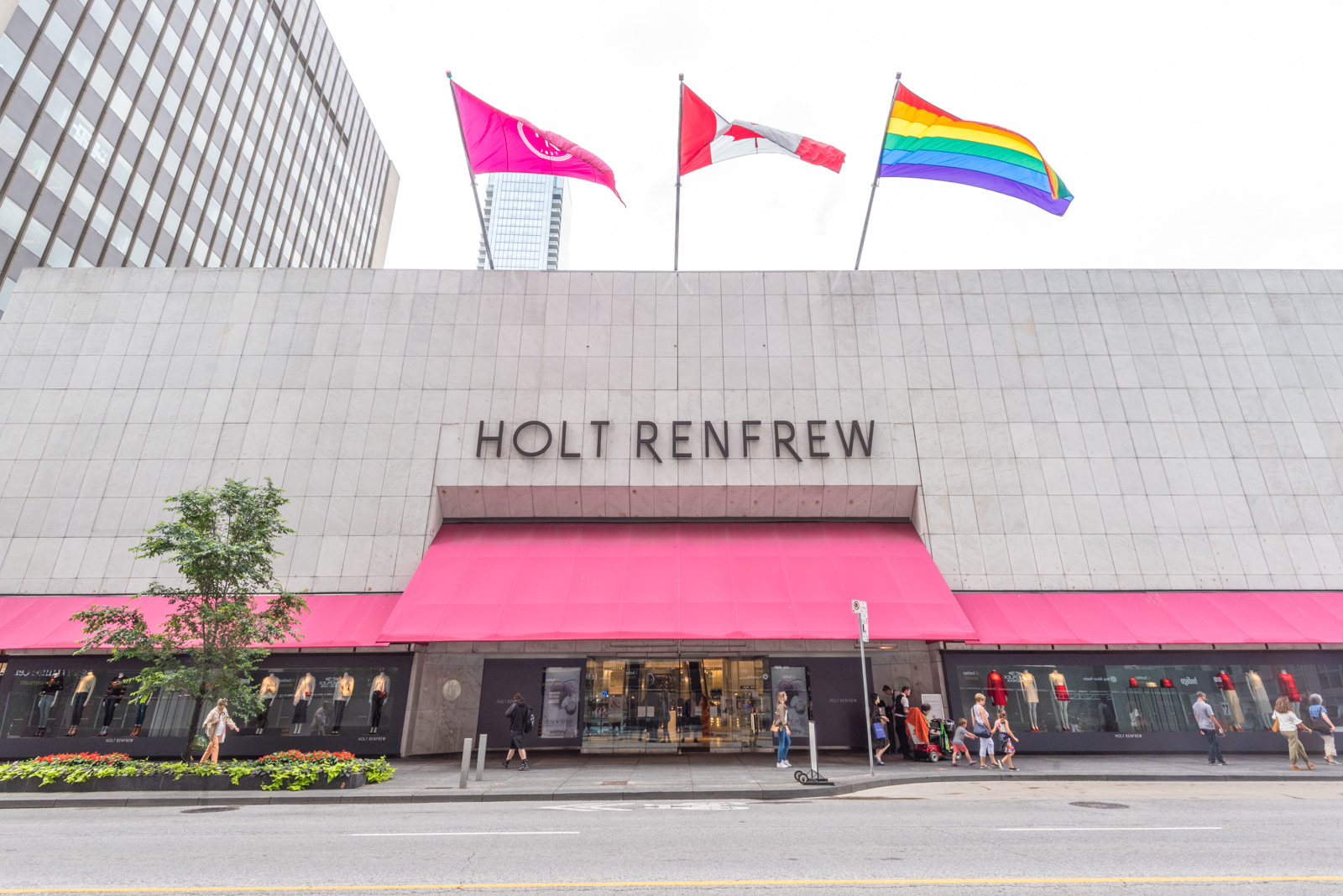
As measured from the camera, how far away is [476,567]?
60.9 ft

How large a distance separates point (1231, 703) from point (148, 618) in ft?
98.0

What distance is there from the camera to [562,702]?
1928 cm

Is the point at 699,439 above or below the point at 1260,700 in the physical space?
above

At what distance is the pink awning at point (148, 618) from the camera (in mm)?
16922

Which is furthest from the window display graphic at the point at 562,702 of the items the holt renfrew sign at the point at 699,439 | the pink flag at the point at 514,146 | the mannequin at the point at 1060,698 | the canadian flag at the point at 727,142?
the canadian flag at the point at 727,142

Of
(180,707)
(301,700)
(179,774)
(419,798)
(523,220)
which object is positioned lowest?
(419,798)

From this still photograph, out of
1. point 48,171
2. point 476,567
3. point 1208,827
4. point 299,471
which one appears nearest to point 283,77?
point 48,171

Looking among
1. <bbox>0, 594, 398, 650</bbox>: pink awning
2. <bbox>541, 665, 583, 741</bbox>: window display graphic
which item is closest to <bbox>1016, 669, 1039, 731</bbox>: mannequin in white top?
<bbox>541, 665, 583, 741</bbox>: window display graphic

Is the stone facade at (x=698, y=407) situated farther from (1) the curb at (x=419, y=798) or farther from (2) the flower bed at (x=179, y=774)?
(1) the curb at (x=419, y=798)

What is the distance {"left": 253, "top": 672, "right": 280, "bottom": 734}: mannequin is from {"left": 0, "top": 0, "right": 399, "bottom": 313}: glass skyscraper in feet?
95.8

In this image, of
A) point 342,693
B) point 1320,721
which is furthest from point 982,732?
point 342,693

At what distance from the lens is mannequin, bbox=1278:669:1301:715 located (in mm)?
18062

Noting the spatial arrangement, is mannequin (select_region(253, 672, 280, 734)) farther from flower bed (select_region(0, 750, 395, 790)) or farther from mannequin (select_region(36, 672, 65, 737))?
mannequin (select_region(36, 672, 65, 737))

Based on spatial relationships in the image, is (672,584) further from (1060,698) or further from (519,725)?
(1060,698)
